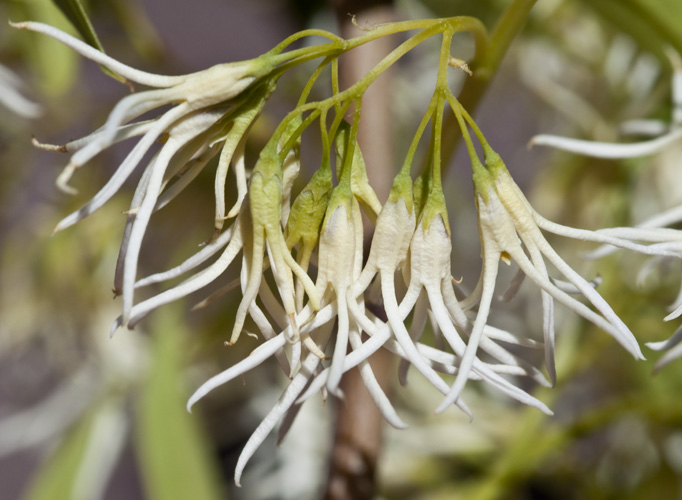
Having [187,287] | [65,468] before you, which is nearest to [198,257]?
[187,287]

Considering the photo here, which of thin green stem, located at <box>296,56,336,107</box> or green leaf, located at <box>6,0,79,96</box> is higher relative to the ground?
thin green stem, located at <box>296,56,336,107</box>

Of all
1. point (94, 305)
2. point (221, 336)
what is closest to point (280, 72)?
point (221, 336)

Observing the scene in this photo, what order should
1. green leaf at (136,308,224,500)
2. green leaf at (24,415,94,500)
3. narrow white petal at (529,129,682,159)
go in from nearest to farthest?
narrow white petal at (529,129,682,159) < green leaf at (136,308,224,500) < green leaf at (24,415,94,500)

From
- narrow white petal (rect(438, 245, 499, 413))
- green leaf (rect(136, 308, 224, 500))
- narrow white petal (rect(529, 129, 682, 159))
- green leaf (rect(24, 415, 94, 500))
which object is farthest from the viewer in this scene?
green leaf (rect(24, 415, 94, 500))

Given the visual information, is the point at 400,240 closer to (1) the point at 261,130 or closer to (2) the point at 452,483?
(1) the point at 261,130

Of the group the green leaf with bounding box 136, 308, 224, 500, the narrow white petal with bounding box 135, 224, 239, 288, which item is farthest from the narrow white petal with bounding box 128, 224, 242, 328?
the green leaf with bounding box 136, 308, 224, 500

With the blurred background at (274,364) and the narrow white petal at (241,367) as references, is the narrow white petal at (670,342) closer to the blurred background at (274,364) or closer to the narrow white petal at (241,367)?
the narrow white petal at (241,367)

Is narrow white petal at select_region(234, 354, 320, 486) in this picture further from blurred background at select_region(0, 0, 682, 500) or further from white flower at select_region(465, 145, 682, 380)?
blurred background at select_region(0, 0, 682, 500)

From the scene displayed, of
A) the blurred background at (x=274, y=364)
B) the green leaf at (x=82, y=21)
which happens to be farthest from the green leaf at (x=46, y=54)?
the green leaf at (x=82, y=21)

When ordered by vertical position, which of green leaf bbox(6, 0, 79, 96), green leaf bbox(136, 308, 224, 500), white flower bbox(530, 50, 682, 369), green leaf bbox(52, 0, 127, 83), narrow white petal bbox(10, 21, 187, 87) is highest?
narrow white petal bbox(10, 21, 187, 87)
